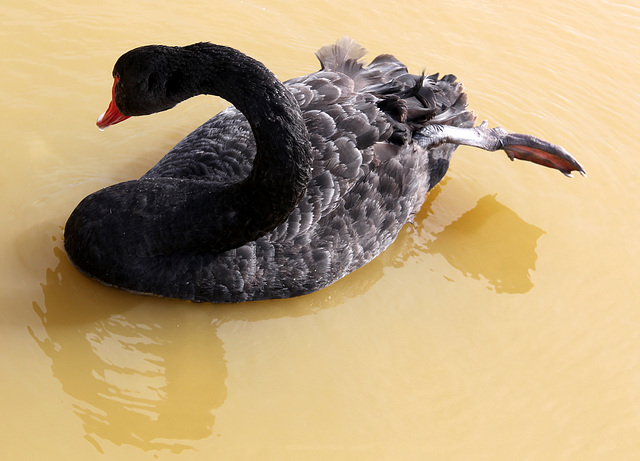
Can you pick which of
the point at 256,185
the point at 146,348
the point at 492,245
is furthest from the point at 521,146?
the point at 146,348

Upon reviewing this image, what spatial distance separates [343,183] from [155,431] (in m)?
1.51

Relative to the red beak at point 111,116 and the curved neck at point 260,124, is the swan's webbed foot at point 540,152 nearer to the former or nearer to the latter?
Result: the curved neck at point 260,124

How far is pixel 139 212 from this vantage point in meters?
3.48

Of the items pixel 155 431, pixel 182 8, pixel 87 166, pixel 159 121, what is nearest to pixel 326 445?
pixel 155 431

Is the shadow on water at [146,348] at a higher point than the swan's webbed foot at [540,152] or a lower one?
lower

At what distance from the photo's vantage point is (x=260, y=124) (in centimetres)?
313

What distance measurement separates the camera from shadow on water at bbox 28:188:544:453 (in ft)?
10.1

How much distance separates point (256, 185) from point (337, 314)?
0.88 meters

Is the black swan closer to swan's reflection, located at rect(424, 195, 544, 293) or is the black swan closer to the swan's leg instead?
the swan's leg

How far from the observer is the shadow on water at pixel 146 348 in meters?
3.09

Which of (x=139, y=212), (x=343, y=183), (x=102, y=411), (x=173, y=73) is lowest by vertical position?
(x=102, y=411)

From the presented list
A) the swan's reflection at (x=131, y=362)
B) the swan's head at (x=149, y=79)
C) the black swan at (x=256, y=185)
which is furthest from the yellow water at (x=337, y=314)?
the swan's head at (x=149, y=79)

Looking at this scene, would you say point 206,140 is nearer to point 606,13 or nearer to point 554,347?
point 554,347

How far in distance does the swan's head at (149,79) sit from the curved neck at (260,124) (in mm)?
24
